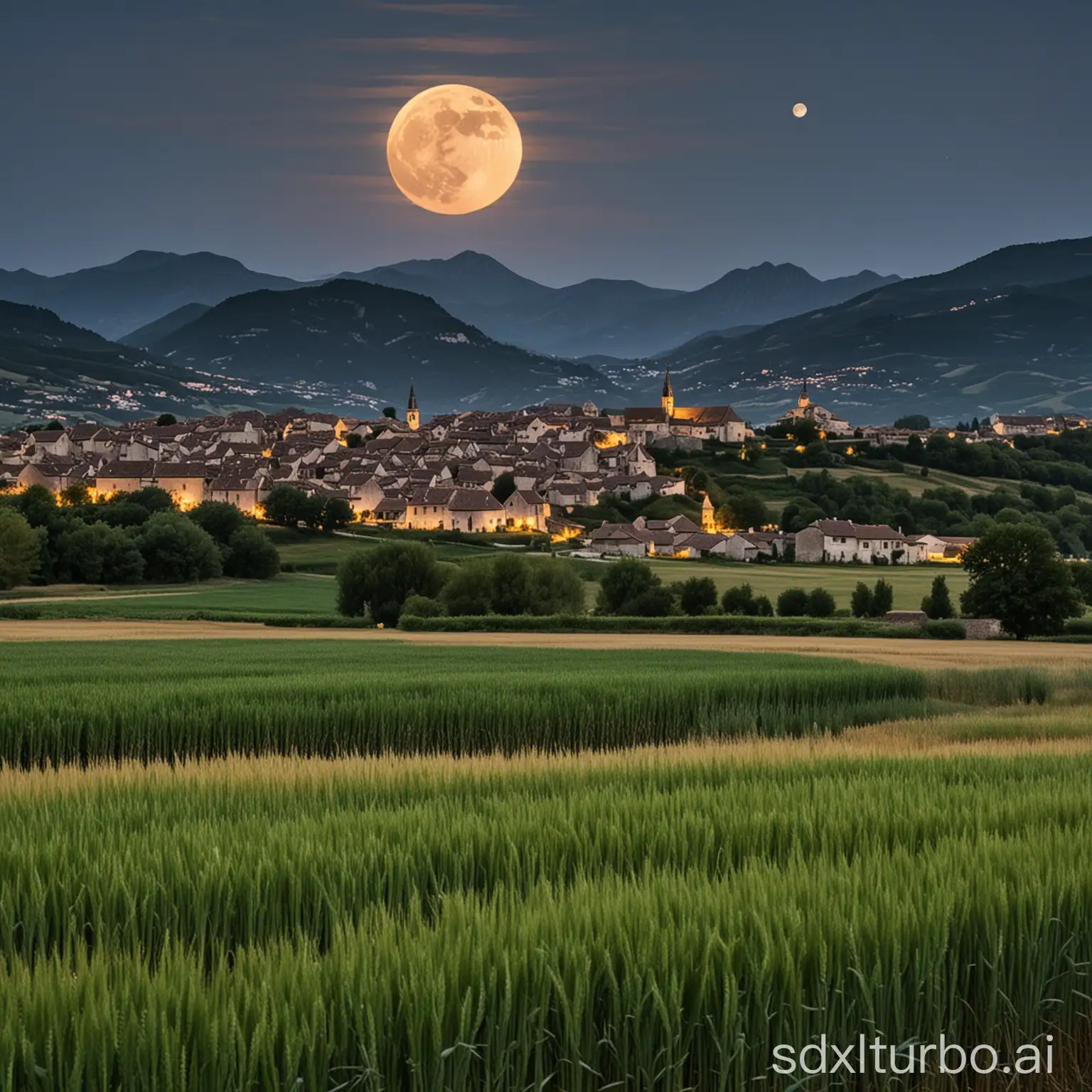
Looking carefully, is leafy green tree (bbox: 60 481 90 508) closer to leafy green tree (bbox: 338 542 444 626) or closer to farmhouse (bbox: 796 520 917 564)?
farmhouse (bbox: 796 520 917 564)

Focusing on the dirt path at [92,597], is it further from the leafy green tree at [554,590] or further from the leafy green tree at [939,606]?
the leafy green tree at [939,606]

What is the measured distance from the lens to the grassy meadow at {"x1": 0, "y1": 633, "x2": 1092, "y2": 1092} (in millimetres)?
4461

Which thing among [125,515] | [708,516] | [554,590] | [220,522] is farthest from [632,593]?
[708,516]

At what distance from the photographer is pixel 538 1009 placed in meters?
4.65

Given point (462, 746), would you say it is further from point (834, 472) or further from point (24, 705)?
point (834, 472)

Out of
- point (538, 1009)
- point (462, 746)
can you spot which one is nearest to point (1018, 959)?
point (538, 1009)

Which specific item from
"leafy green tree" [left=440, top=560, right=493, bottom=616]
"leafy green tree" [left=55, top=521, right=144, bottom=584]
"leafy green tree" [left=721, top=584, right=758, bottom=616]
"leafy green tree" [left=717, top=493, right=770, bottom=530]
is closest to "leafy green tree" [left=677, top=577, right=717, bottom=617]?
"leafy green tree" [left=721, top=584, right=758, bottom=616]

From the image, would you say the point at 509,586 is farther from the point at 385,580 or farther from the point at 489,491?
the point at 489,491

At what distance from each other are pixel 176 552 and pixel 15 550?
1355 centimetres

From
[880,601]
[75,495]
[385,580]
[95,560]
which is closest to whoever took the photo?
[385,580]

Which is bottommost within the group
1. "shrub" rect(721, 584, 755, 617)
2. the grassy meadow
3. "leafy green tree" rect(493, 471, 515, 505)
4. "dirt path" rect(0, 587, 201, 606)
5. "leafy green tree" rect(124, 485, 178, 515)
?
"dirt path" rect(0, 587, 201, 606)

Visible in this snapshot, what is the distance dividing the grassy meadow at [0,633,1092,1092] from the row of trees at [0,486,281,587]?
80.5m

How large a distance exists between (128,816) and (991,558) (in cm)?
5781

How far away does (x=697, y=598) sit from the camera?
7131cm
